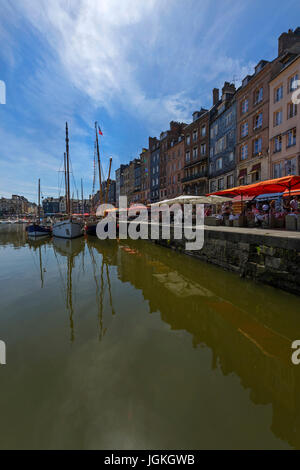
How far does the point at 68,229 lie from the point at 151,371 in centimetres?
2154

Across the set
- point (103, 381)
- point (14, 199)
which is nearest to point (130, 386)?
point (103, 381)

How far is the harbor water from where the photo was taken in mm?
2170

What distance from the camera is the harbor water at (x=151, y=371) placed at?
2.17 meters

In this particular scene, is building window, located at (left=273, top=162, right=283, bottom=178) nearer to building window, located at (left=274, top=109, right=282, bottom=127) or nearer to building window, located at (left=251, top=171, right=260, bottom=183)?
building window, located at (left=251, top=171, right=260, bottom=183)

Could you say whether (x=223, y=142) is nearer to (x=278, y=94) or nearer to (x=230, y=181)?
(x=230, y=181)

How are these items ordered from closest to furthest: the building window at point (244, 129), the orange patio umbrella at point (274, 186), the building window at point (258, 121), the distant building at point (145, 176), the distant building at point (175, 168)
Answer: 1. the orange patio umbrella at point (274, 186)
2. the building window at point (258, 121)
3. the building window at point (244, 129)
4. the distant building at point (175, 168)
5. the distant building at point (145, 176)

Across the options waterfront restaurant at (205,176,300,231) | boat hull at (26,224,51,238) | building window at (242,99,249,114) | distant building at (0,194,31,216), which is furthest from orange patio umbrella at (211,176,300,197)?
distant building at (0,194,31,216)

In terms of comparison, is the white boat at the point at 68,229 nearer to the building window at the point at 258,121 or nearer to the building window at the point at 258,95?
the building window at the point at 258,121

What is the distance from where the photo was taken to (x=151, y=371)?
9.98 feet

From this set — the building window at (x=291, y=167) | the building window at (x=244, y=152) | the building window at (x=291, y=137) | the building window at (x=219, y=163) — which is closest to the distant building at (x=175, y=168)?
the building window at (x=219, y=163)

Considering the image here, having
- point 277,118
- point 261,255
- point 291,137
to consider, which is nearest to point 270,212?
point 261,255

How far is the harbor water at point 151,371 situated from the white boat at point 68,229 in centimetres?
1714

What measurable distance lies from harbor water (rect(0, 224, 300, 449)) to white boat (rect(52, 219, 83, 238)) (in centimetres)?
1714

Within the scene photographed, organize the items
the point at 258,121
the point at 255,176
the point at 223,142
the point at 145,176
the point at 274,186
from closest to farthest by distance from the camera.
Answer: the point at 274,186 < the point at 258,121 < the point at 255,176 < the point at 223,142 < the point at 145,176
